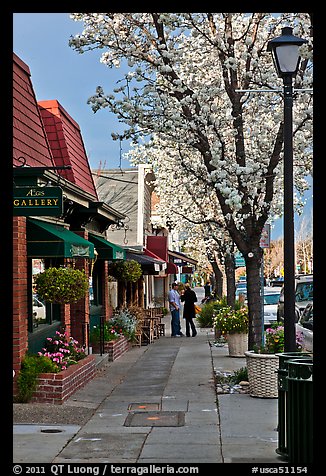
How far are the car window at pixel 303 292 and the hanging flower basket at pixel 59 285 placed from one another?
13969 millimetres

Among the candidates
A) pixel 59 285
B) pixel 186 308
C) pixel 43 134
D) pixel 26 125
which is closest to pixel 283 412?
pixel 59 285

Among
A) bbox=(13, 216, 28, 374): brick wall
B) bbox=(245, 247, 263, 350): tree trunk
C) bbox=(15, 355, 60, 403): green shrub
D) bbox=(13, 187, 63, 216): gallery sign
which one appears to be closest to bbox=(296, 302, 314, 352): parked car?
bbox=(245, 247, 263, 350): tree trunk

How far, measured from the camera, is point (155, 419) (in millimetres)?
10859

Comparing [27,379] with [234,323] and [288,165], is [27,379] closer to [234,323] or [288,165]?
[288,165]

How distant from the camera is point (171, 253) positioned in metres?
41.1

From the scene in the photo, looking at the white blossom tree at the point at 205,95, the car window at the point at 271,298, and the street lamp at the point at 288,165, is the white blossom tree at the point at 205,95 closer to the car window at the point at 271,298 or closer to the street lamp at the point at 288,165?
the street lamp at the point at 288,165

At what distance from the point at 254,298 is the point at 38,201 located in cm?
571

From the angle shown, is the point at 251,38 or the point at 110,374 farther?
the point at 110,374

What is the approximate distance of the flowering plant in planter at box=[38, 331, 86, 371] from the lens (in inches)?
512

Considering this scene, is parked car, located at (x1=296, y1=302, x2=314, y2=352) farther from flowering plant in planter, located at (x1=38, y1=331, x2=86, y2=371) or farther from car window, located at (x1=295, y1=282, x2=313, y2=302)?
car window, located at (x1=295, y1=282, x2=313, y2=302)

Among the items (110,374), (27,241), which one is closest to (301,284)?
(110,374)

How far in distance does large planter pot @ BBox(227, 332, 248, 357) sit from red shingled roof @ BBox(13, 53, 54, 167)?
6.36 meters
